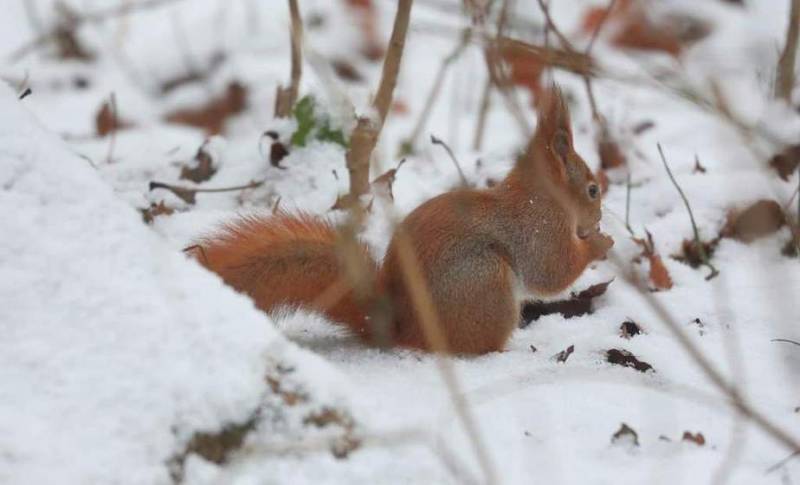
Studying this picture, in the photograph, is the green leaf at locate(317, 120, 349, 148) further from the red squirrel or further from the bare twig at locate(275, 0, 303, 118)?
the red squirrel

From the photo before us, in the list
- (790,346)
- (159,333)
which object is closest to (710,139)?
(790,346)

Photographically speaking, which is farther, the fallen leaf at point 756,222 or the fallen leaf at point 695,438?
the fallen leaf at point 756,222

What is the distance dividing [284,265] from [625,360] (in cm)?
74

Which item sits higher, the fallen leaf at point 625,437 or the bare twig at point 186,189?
the fallen leaf at point 625,437

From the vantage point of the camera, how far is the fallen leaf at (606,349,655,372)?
2309mm

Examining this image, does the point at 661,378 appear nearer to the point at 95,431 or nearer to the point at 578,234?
the point at 578,234

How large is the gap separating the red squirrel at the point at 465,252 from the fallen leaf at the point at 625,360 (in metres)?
0.23

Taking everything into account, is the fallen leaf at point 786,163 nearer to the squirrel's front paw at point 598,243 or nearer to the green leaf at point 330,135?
the squirrel's front paw at point 598,243

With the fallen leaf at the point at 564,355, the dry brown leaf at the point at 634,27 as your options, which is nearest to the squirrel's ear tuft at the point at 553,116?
the fallen leaf at the point at 564,355

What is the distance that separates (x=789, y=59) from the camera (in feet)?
11.0

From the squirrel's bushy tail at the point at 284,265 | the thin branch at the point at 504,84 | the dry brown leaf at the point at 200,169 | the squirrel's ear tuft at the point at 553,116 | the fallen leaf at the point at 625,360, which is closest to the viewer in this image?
the thin branch at the point at 504,84

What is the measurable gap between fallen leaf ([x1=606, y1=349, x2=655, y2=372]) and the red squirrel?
23cm

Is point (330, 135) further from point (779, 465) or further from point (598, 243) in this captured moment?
point (779, 465)

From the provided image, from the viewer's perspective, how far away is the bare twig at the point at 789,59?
3184 millimetres
